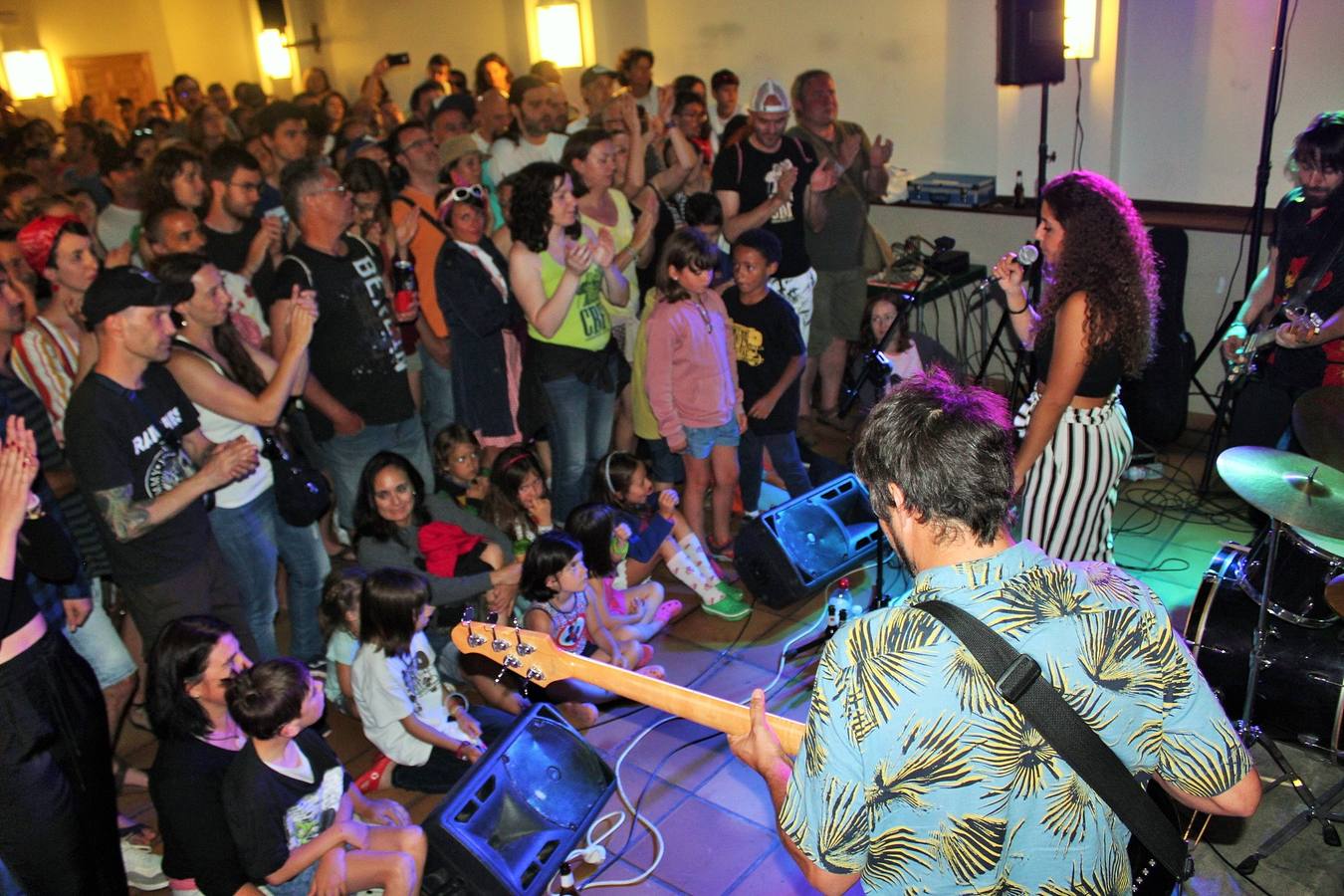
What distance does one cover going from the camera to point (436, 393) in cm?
488

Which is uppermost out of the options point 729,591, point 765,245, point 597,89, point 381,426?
point 597,89

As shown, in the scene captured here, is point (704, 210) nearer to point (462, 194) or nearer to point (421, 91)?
point (462, 194)

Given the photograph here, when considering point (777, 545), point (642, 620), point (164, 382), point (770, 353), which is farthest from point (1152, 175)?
point (164, 382)

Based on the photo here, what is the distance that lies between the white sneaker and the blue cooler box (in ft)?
18.1

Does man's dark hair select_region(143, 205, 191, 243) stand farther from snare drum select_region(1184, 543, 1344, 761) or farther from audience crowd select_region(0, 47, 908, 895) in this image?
snare drum select_region(1184, 543, 1344, 761)

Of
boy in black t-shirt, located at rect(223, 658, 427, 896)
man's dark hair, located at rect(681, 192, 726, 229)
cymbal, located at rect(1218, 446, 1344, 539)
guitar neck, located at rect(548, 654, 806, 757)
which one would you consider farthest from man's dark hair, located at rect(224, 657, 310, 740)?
man's dark hair, located at rect(681, 192, 726, 229)

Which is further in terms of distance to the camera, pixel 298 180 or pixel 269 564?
pixel 298 180

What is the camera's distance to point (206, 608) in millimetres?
3311

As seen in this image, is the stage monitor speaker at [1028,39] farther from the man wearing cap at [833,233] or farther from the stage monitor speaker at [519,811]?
the stage monitor speaker at [519,811]

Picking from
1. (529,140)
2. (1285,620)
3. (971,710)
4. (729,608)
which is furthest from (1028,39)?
(971,710)

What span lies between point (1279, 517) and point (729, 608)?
2111 mm

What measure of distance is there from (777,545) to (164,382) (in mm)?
2196

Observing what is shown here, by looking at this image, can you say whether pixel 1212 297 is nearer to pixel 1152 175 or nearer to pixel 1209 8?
pixel 1152 175

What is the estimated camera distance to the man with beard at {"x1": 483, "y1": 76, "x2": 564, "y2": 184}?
5.95m
